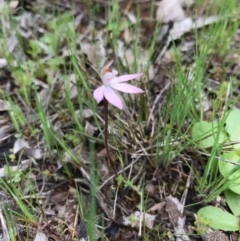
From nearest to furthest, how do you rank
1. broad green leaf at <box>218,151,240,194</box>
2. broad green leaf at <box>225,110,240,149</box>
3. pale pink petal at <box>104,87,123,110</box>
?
pale pink petal at <box>104,87,123,110</box>, broad green leaf at <box>218,151,240,194</box>, broad green leaf at <box>225,110,240,149</box>

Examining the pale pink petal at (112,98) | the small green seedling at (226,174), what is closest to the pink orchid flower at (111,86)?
the pale pink petal at (112,98)

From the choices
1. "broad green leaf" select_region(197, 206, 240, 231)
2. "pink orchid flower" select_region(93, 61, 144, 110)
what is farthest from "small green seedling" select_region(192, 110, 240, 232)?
"pink orchid flower" select_region(93, 61, 144, 110)

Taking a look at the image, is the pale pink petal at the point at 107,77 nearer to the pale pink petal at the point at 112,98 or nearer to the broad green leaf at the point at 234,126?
the pale pink petal at the point at 112,98

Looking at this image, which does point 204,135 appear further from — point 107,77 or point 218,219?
point 107,77

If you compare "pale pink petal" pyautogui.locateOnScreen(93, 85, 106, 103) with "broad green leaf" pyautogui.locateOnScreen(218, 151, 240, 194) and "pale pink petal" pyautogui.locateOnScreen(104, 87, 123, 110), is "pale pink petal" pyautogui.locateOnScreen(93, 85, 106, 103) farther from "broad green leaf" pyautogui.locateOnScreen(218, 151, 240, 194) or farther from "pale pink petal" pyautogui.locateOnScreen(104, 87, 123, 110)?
"broad green leaf" pyautogui.locateOnScreen(218, 151, 240, 194)

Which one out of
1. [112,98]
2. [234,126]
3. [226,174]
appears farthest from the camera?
[234,126]

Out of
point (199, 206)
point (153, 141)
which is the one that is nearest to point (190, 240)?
point (199, 206)

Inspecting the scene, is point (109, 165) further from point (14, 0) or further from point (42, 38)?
point (14, 0)

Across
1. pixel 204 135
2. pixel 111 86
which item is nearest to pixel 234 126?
pixel 204 135
